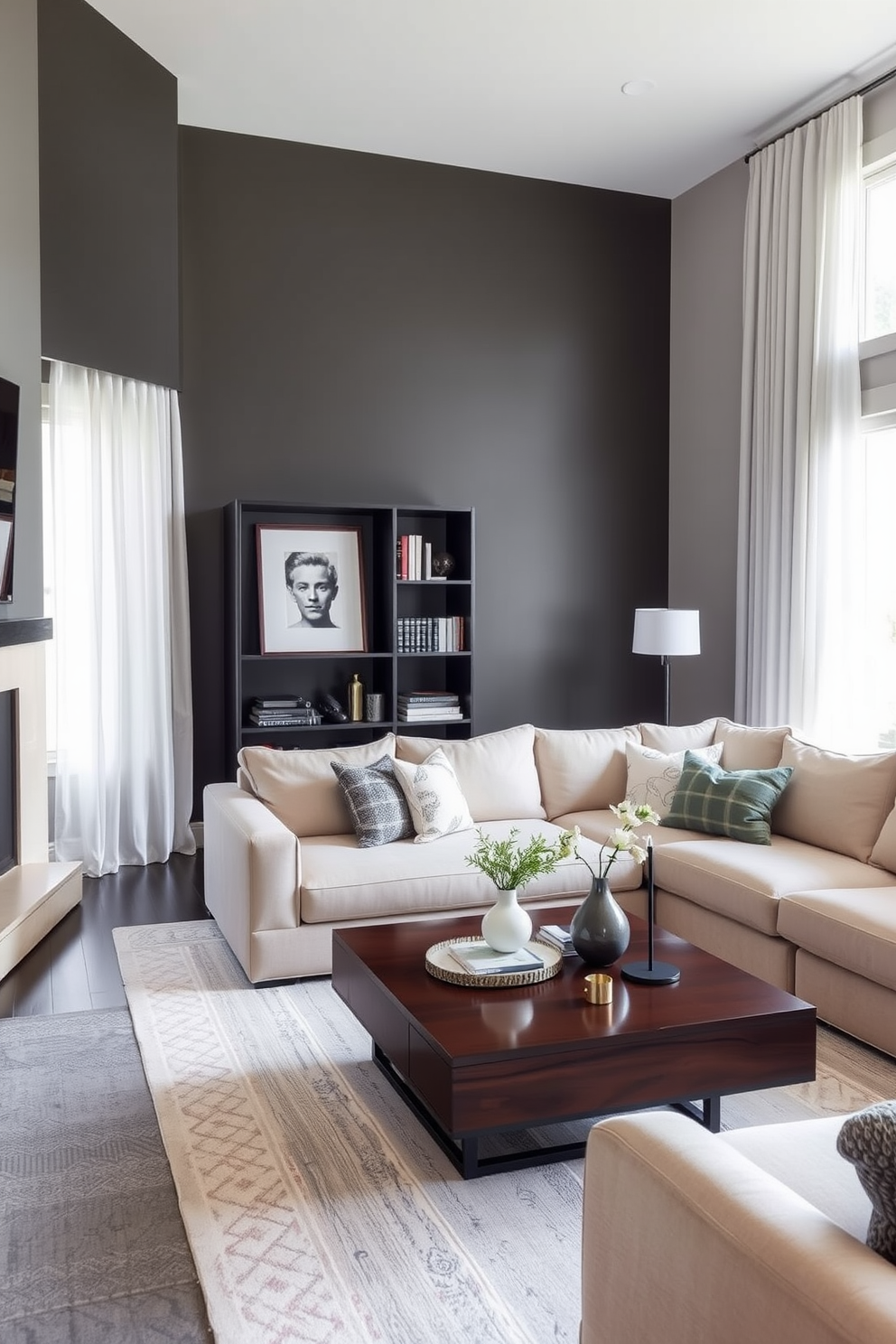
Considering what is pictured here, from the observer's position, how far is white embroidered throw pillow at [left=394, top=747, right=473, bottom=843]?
4312 mm

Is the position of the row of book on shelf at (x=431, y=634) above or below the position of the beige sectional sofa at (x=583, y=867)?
above

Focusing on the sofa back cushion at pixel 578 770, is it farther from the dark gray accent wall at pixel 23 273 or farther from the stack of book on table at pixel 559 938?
the dark gray accent wall at pixel 23 273

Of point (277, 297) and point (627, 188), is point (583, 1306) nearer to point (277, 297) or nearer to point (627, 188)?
point (277, 297)

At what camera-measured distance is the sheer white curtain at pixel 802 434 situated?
5375 millimetres

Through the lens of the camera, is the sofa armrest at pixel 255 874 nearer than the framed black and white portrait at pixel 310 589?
Yes

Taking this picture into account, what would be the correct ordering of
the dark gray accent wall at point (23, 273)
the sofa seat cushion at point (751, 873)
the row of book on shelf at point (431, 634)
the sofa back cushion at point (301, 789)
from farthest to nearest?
the row of book on shelf at point (431, 634) → the dark gray accent wall at point (23, 273) → the sofa back cushion at point (301, 789) → the sofa seat cushion at point (751, 873)

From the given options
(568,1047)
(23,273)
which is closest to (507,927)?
(568,1047)

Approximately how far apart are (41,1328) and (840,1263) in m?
1.55

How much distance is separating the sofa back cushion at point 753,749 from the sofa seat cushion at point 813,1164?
281 centimetres

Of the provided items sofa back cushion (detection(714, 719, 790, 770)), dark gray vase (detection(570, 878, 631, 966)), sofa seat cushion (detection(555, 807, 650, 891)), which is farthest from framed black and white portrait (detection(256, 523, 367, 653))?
dark gray vase (detection(570, 878, 631, 966))

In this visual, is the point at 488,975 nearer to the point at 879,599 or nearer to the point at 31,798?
the point at 31,798

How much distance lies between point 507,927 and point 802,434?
3.62 metres

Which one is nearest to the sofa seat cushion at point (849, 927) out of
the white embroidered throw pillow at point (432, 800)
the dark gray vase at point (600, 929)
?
the dark gray vase at point (600, 929)

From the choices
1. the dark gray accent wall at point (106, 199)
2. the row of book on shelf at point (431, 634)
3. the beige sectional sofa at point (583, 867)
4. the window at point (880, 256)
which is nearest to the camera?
the beige sectional sofa at point (583, 867)
